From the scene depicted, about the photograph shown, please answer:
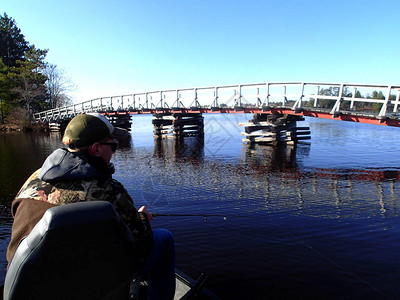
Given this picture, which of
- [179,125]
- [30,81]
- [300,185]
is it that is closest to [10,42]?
[30,81]

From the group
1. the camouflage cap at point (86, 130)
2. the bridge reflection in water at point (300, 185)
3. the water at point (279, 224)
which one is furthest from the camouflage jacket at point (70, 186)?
the bridge reflection in water at point (300, 185)

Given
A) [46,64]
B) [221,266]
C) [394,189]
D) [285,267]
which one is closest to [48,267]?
[221,266]

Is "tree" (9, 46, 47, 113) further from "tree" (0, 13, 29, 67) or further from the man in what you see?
the man

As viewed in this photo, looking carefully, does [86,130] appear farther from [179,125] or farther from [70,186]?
[179,125]

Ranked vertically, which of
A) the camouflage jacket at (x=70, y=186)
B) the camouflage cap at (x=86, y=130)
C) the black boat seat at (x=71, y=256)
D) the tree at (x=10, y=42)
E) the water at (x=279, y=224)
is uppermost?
the tree at (x=10, y=42)

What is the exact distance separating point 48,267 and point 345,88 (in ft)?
52.7

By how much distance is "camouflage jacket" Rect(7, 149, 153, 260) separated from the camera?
1.73 meters

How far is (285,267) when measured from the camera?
13.9ft

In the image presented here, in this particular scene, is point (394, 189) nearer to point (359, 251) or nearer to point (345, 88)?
point (359, 251)

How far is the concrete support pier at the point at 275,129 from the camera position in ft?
64.7

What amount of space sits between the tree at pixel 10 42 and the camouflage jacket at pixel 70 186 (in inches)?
2584

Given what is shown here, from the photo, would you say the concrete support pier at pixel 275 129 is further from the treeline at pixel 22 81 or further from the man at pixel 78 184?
the treeline at pixel 22 81

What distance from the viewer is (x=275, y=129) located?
19.8 m

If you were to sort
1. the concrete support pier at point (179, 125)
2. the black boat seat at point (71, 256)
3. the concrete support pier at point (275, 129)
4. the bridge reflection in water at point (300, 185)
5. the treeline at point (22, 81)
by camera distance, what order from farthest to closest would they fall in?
the treeline at point (22, 81)
the concrete support pier at point (179, 125)
the concrete support pier at point (275, 129)
the bridge reflection in water at point (300, 185)
the black boat seat at point (71, 256)
